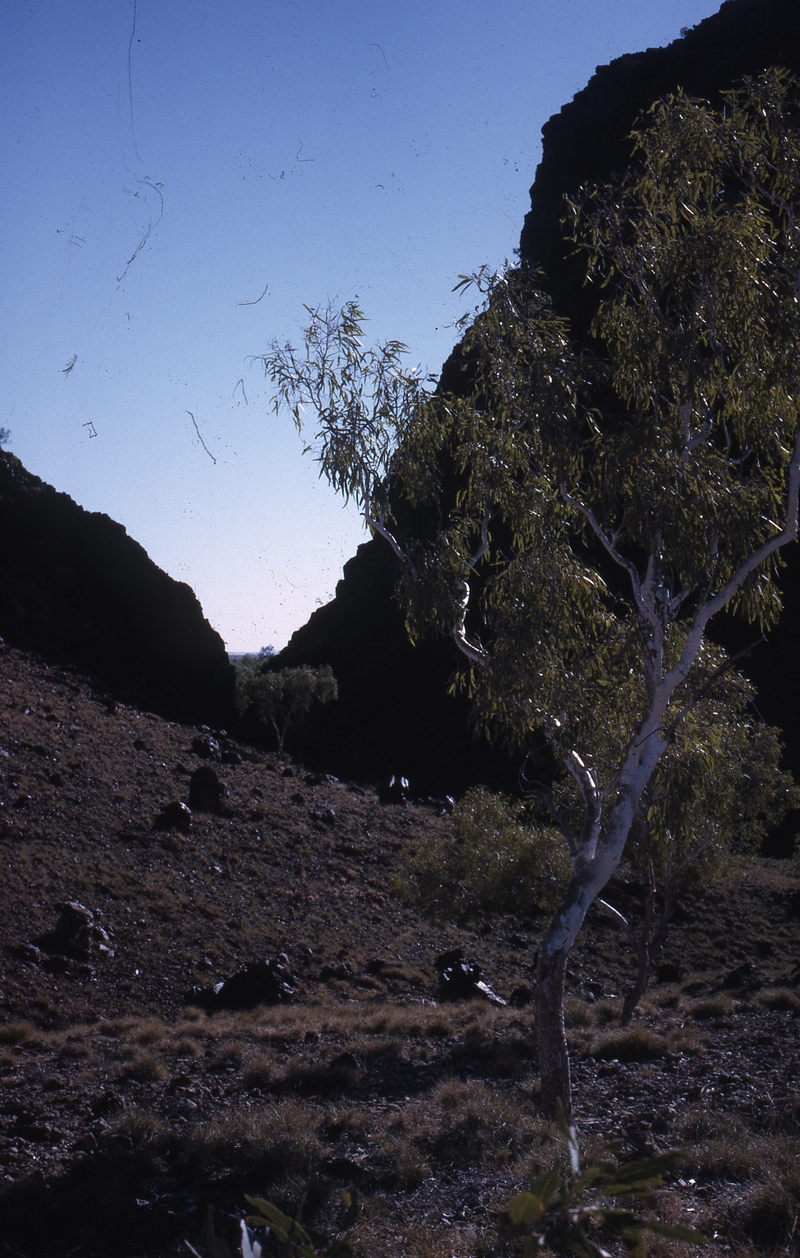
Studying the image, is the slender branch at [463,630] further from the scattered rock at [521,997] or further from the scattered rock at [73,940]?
the scattered rock at [73,940]

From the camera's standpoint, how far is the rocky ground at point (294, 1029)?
231 inches

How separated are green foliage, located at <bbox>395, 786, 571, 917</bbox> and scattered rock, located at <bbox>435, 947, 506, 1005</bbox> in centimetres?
327

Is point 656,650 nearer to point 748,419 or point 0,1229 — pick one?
point 748,419

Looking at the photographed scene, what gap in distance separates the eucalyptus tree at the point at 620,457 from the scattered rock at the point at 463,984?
8762 millimetres

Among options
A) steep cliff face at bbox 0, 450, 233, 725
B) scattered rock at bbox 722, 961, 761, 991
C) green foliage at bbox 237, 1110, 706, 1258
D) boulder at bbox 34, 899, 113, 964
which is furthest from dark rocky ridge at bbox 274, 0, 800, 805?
green foliage at bbox 237, 1110, 706, 1258

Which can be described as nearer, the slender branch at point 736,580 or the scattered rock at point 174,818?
the slender branch at point 736,580

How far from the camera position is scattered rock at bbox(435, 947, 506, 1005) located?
16.4 m

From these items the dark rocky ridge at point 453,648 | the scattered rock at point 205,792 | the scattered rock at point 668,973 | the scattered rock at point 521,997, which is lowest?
the scattered rock at point 205,792

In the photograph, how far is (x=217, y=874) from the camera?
20.6m

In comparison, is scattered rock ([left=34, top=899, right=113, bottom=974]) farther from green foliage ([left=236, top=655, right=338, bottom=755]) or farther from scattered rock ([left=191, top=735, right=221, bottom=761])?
green foliage ([left=236, top=655, right=338, bottom=755])

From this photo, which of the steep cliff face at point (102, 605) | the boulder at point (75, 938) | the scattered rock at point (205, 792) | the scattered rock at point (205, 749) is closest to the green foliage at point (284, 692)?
the steep cliff face at point (102, 605)

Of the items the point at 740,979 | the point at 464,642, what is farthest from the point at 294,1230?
the point at 740,979

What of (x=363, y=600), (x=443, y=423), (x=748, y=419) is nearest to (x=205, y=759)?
(x=443, y=423)

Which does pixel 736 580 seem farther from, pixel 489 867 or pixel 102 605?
pixel 102 605
